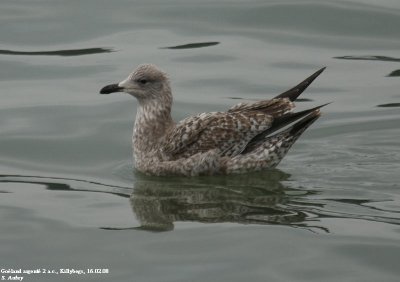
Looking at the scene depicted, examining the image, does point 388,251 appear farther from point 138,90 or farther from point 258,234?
point 138,90

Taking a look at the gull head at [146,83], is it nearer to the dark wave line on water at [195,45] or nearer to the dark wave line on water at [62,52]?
the dark wave line on water at [62,52]

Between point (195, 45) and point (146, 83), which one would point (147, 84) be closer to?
point (146, 83)

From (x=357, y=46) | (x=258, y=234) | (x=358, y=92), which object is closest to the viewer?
(x=258, y=234)

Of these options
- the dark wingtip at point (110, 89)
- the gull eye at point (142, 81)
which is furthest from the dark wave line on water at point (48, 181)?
the gull eye at point (142, 81)

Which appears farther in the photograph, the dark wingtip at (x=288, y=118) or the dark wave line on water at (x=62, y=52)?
the dark wave line on water at (x=62, y=52)

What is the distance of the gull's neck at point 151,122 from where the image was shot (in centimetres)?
1353

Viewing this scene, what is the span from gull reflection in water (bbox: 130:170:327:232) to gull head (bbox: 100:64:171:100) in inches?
38.1

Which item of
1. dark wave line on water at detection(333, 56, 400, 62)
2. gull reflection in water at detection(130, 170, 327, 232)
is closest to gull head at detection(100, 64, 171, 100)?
gull reflection in water at detection(130, 170, 327, 232)

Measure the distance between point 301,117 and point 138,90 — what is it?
68.0 inches

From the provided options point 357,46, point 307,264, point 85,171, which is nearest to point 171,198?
point 85,171

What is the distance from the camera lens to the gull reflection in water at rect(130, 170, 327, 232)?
456 inches

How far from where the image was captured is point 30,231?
A: 11.4 metres

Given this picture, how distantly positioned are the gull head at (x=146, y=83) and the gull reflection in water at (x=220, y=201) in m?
0.97

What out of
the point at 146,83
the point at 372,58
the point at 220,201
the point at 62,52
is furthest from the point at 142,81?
the point at 372,58
